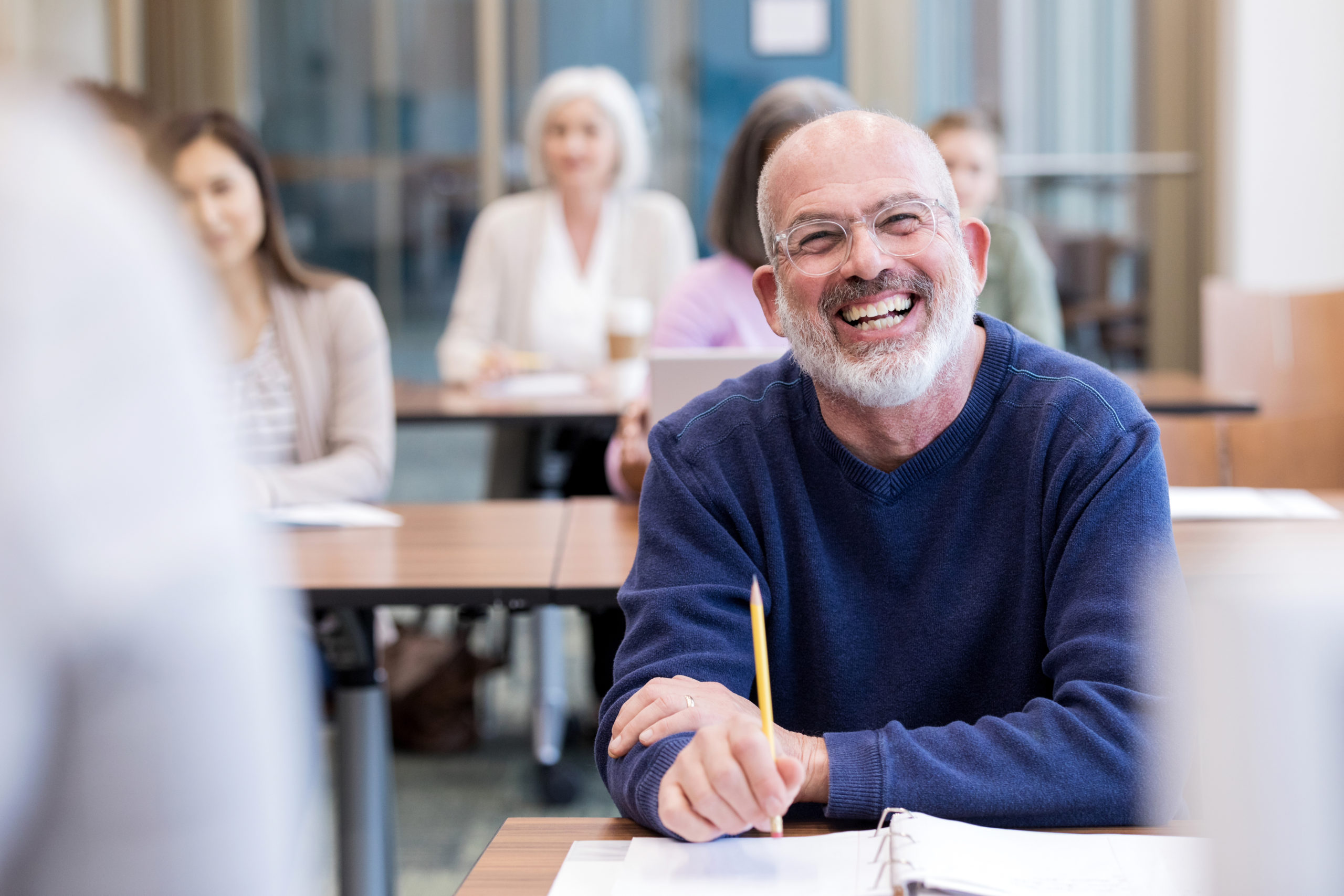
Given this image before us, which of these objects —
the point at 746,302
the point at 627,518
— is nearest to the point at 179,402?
the point at 627,518

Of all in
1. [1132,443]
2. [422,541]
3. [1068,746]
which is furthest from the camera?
[422,541]

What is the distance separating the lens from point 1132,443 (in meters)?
1.26

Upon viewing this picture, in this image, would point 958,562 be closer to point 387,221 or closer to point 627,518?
point 627,518

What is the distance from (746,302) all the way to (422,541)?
877 millimetres

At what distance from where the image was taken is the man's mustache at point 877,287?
135cm

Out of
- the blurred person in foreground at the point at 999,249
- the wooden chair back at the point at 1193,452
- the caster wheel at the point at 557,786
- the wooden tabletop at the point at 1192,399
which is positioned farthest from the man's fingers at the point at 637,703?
the wooden tabletop at the point at 1192,399

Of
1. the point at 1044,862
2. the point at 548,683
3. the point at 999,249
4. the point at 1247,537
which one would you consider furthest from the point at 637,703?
the point at 999,249

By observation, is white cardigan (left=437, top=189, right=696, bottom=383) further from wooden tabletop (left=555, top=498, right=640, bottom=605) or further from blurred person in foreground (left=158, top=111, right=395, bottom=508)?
wooden tabletop (left=555, top=498, right=640, bottom=605)

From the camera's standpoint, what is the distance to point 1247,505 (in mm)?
2238

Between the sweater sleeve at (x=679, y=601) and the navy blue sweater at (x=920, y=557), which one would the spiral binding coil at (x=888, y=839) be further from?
the sweater sleeve at (x=679, y=601)

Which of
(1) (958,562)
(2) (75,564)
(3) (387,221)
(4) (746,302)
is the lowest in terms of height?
(1) (958,562)

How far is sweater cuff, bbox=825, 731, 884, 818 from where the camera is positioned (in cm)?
107

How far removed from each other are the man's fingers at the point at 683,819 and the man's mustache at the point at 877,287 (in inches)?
21.9

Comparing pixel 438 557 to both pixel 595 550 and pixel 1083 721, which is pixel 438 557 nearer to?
pixel 595 550
